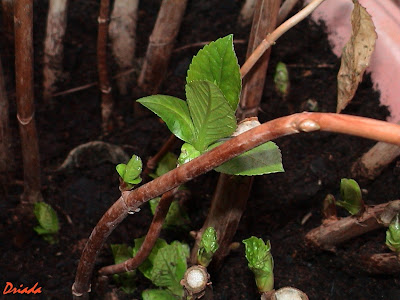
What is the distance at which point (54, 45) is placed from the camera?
989 mm

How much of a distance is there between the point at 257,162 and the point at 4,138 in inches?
19.4

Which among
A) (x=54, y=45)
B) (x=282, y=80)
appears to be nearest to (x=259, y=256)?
(x=282, y=80)

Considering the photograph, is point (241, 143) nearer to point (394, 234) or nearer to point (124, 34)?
point (394, 234)

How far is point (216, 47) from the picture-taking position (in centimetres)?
54

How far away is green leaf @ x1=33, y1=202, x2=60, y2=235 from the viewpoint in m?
0.87

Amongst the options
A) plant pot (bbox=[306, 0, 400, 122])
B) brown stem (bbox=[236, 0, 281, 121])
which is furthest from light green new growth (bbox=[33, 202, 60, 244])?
plant pot (bbox=[306, 0, 400, 122])

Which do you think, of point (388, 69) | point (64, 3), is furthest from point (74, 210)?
point (388, 69)

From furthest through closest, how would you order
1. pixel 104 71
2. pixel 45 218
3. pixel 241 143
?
pixel 104 71 < pixel 45 218 < pixel 241 143

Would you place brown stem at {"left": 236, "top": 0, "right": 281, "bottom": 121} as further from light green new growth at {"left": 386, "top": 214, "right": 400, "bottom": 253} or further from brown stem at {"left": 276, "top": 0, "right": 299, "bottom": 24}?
light green new growth at {"left": 386, "top": 214, "right": 400, "bottom": 253}

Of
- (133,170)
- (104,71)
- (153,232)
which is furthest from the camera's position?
(104,71)

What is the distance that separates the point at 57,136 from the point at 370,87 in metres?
0.57

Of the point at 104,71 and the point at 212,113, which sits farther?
the point at 104,71

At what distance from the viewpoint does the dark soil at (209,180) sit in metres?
0.84

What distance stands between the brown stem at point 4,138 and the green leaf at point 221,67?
0.37 metres
